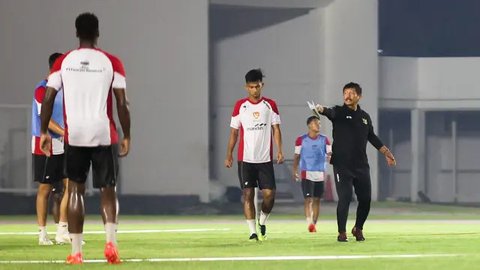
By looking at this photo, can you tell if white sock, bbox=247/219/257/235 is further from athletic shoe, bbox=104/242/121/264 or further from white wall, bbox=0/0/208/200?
white wall, bbox=0/0/208/200

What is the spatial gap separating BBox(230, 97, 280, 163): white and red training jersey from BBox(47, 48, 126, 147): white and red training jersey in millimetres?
5757

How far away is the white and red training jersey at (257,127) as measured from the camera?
56.7ft

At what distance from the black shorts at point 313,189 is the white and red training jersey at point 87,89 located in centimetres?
1105

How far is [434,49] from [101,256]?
40813 mm

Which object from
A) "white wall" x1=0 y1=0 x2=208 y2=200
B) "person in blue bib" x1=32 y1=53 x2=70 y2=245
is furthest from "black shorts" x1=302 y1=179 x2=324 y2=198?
"white wall" x1=0 y1=0 x2=208 y2=200

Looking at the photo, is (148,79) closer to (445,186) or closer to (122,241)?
(445,186)

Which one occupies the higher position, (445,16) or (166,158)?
(445,16)

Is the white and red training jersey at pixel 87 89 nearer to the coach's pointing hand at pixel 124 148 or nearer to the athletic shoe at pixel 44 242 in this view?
the coach's pointing hand at pixel 124 148

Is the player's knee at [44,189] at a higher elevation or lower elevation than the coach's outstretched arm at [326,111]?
lower

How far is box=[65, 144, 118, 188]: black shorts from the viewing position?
11711 mm

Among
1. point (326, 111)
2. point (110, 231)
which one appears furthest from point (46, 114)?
point (326, 111)

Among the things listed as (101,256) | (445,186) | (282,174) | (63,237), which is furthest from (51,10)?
(101,256)

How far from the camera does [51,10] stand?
Result: 38375mm

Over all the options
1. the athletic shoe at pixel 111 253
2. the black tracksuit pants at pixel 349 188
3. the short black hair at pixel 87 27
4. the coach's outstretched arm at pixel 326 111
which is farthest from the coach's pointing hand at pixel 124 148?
the black tracksuit pants at pixel 349 188
